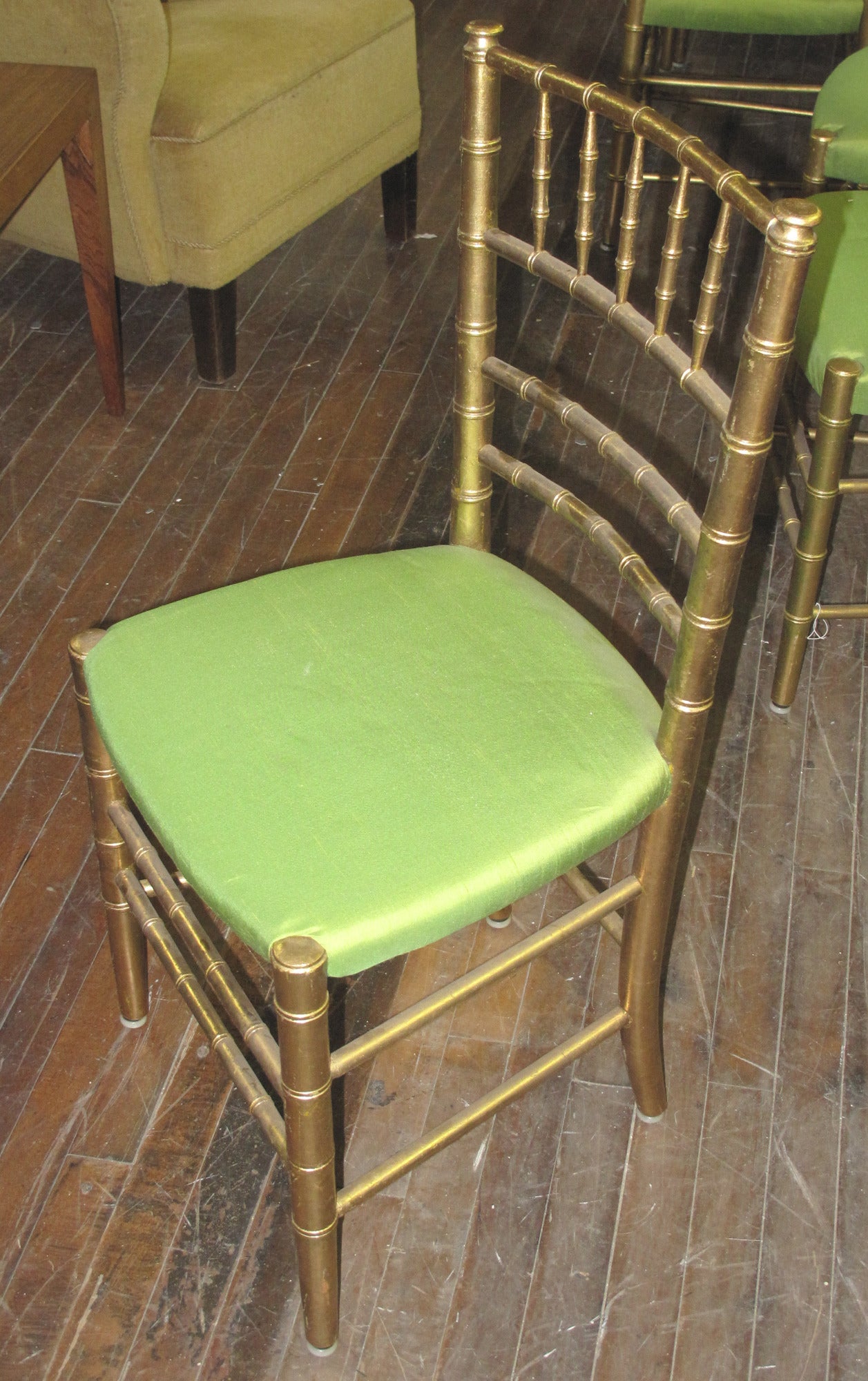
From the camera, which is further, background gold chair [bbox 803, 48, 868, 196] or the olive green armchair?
the olive green armchair

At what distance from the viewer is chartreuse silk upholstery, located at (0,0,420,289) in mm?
2039

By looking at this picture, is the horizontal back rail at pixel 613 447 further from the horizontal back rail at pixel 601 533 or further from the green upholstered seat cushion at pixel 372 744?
the green upholstered seat cushion at pixel 372 744

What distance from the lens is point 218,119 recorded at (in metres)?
2.12

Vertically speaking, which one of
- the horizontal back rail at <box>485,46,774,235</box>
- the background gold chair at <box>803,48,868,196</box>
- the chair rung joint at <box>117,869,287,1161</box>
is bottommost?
the chair rung joint at <box>117,869,287,1161</box>

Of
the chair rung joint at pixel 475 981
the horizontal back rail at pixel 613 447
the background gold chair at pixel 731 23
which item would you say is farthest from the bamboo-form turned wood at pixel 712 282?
the background gold chair at pixel 731 23

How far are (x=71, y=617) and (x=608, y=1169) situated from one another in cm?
107

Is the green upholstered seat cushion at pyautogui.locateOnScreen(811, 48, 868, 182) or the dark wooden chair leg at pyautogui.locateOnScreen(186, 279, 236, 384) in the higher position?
the green upholstered seat cushion at pyautogui.locateOnScreen(811, 48, 868, 182)

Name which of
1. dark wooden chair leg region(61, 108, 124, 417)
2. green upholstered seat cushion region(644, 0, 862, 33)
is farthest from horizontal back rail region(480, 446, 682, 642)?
green upholstered seat cushion region(644, 0, 862, 33)

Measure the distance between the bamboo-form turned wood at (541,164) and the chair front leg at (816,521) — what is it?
0.52m

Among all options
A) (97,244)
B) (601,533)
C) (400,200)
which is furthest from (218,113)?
(601,533)

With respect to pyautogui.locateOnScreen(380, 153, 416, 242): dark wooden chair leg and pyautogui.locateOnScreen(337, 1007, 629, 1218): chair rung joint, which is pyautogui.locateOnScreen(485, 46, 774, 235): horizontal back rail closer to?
pyautogui.locateOnScreen(337, 1007, 629, 1218): chair rung joint

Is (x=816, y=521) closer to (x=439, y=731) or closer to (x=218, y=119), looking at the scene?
(x=439, y=731)

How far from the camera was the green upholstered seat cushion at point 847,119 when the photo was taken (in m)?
1.90

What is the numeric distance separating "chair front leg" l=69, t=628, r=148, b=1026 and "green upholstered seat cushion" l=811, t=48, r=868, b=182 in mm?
1291
